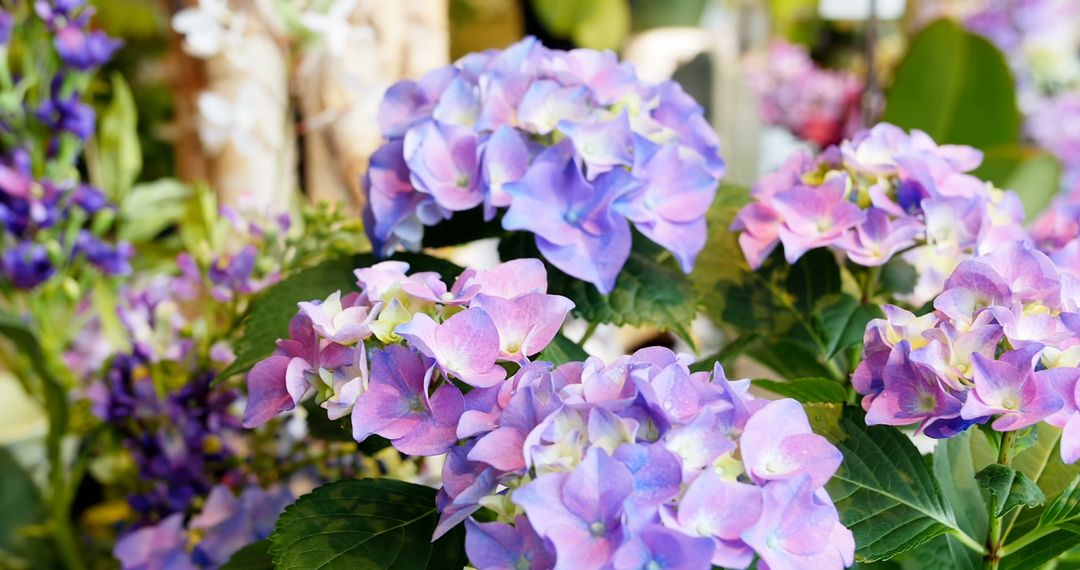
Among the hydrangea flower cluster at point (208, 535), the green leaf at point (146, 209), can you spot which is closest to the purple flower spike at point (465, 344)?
the hydrangea flower cluster at point (208, 535)

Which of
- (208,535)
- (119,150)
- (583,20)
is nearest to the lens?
(208,535)

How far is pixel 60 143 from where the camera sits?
624mm

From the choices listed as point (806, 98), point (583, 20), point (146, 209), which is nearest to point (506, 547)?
point (146, 209)

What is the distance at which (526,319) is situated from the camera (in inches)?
11.8

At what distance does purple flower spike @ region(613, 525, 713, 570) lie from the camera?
0.23 meters

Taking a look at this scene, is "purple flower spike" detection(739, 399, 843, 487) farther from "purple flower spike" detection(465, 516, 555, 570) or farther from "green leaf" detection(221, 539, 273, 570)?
"green leaf" detection(221, 539, 273, 570)

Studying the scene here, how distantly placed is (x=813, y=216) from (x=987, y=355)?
114mm

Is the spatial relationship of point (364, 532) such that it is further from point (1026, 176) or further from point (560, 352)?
point (1026, 176)

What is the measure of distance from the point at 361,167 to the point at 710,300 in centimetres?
47

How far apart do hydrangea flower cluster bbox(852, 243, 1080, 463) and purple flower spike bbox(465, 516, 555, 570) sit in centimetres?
11

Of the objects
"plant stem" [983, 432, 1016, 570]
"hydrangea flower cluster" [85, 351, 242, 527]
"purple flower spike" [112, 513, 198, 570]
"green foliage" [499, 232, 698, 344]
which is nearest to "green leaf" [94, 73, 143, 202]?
"hydrangea flower cluster" [85, 351, 242, 527]

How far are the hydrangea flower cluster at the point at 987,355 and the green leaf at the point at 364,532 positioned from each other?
0.14m

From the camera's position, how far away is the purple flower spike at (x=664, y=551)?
0.75 feet

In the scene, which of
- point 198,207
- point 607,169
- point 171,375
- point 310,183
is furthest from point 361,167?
point 607,169
